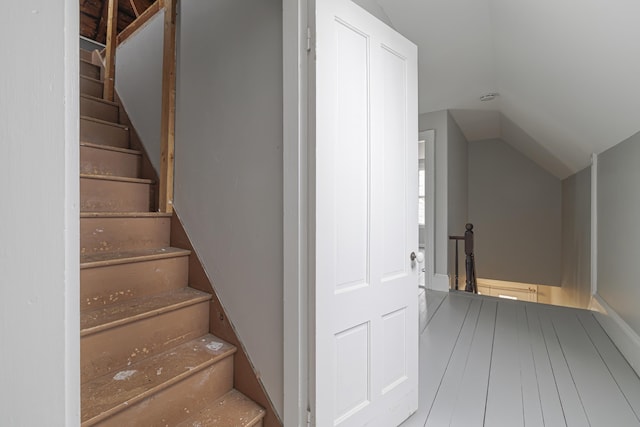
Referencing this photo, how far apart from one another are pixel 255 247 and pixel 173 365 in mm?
606

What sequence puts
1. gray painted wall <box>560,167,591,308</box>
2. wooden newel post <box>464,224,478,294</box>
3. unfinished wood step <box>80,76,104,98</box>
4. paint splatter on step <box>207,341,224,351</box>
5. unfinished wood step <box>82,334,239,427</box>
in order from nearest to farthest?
unfinished wood step <box>82,334,239,427</box>, paint splatter on step <box>207,341,224,351</box>, unfinished wood step <box>80,76,104,98</box>, gray painted wall <box>560,167,591,308</box>, wooden newel post <box>464,224,478,294</box>

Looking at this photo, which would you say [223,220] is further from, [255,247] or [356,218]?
[356,218]

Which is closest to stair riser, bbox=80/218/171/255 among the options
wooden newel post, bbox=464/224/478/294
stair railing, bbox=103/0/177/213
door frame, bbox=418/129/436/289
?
stair railing, bbox=103/0/177/213

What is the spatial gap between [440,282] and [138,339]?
3.64 m

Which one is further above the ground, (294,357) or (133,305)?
(133,305)

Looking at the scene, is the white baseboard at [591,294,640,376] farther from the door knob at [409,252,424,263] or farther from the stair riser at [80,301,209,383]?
the stair riser at [80,301,209,383]

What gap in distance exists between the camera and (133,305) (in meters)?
1.44

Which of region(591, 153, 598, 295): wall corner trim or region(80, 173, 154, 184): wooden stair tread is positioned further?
region(591, 153, 598, 295): wall corner trim

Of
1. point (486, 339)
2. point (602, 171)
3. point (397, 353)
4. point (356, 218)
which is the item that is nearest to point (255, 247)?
point (356, 218)

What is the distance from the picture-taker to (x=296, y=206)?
4.10 feet

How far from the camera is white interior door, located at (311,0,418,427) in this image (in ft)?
4.05

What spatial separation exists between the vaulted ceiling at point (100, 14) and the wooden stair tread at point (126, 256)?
3.45 meters
